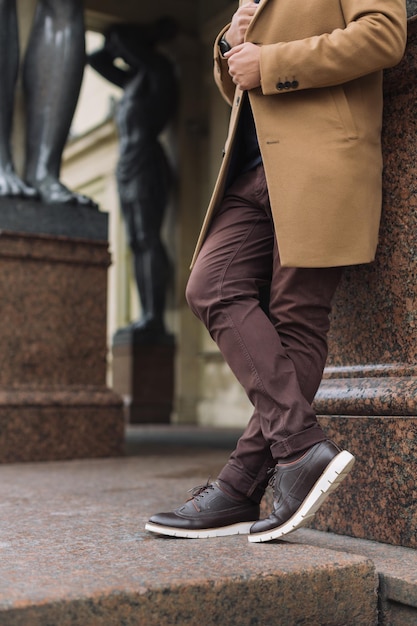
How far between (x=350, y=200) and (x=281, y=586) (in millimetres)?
1016

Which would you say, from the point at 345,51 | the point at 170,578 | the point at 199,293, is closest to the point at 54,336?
the point at 199,293

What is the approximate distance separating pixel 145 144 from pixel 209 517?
725cm

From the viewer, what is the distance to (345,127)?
235 cm

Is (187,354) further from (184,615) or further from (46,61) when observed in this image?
(184,615)

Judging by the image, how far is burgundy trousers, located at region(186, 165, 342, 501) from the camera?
7.63 ft

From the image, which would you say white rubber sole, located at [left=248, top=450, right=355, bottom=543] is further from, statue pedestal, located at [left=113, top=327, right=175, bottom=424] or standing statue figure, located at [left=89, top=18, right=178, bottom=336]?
standing statue figure, located at [left=89, top=18, right=178, bottom=336]

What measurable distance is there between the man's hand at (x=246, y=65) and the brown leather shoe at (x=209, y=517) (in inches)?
44.1

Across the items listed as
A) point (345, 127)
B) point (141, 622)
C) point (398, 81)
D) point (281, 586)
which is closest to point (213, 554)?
point (281, 586)

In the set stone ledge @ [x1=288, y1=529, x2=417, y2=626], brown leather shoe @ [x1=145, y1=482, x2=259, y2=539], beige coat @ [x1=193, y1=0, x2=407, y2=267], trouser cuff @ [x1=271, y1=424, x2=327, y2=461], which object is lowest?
stone ledge @ [x1=288, y1=529, x2=417, y2=626]

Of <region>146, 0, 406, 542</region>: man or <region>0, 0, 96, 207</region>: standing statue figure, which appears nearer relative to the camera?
<region>146, 0, 406, 542</region>: man

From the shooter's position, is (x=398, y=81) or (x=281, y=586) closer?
(x=281, y=586)

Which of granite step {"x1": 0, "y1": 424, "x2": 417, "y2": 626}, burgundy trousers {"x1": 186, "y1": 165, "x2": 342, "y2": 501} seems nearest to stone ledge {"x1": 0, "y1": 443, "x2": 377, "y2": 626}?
granite step {"x1": 0, "y1": 424, "x2": 417, "y2": 626}

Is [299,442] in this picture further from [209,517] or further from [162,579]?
[162,579]

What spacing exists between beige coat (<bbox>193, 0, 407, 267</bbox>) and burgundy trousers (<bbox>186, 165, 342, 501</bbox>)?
0.14m
